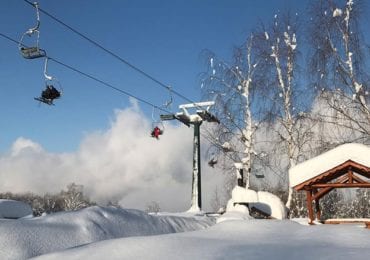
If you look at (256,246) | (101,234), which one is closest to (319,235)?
(256,246)

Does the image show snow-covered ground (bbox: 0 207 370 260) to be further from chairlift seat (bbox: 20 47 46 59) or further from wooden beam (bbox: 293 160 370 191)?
wooden beam (bbox: 293 160 370 191)

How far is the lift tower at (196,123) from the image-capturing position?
17656 millimetres

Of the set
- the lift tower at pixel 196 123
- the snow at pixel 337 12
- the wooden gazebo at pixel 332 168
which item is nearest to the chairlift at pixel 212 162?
the lift tower at pixel 196 123

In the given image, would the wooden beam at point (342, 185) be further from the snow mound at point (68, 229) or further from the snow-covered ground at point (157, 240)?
the snow-covered ground at point (157, 240)

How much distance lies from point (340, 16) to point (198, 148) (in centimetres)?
740

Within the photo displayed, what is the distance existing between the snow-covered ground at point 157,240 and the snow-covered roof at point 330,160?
6.02 meters

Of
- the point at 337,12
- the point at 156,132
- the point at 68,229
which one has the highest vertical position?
the point at 337,12

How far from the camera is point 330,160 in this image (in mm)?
13133

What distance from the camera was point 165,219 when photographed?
10688 millimetres

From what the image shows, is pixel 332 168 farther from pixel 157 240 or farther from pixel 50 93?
pixel 157 240

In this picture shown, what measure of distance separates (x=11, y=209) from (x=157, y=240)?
7815 mm

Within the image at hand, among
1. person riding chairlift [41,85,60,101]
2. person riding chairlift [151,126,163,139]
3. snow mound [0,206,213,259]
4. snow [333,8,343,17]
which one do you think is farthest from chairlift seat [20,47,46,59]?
snow [333,8,343,17]

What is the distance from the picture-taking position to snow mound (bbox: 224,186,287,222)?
58.2 feet

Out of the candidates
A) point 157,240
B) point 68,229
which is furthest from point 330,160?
point 157,240
